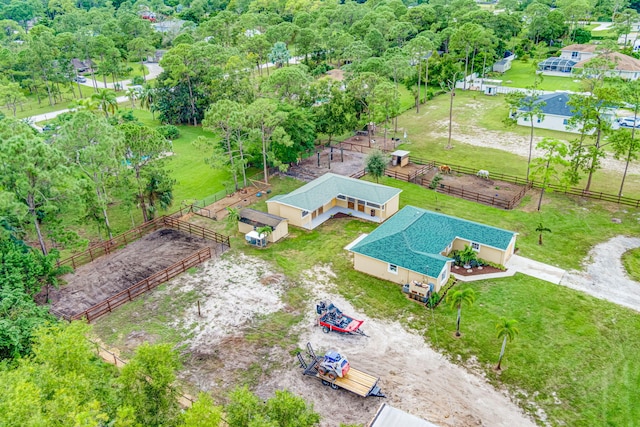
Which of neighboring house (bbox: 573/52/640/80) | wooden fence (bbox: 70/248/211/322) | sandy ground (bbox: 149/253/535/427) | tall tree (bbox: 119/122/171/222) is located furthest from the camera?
neighboring house (bbox: 573/52/640/80)

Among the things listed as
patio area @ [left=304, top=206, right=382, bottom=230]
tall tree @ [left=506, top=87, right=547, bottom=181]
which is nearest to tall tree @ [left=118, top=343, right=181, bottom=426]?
patio area @ [left=304, top=206, right=382, bottom=230]

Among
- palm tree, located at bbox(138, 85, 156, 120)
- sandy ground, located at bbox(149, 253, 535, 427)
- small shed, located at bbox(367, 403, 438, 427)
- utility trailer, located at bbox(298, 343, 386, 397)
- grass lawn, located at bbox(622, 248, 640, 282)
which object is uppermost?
palm tree, located at bbox(138, 85, 156, 120)

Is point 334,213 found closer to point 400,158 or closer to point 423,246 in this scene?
point 423,246

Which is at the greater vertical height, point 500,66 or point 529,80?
point 500,66

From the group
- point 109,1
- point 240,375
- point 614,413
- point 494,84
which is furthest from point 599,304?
point 109,1

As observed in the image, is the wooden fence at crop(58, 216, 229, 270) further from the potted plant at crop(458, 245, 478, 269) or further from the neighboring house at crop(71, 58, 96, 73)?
the neighboring house at crop(71, 58, 96, 73)

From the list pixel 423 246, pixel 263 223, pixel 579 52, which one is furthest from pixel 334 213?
pixel 579 52
